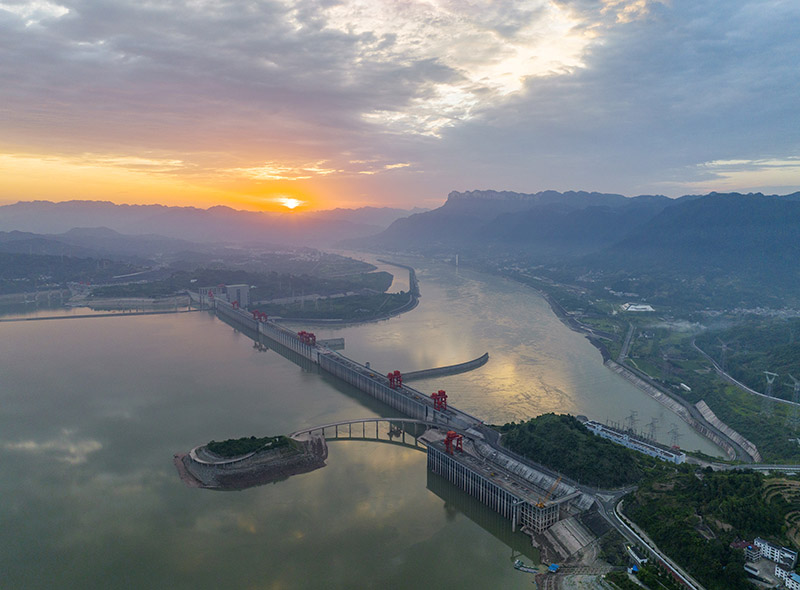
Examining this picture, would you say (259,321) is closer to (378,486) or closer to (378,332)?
(378,332)

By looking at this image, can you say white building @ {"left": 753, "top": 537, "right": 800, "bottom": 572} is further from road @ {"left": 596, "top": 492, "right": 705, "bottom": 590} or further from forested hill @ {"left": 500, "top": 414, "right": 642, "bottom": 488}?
forested hill @ {"left": 500, "top": 414, "right": 642, "bottom": 488}

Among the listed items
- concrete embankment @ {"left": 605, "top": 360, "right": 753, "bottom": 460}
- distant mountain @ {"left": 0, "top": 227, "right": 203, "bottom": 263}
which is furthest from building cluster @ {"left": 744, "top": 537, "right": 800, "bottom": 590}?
distant mountain @ {"left": 0, "top": 227, "right": 203, "bottom": 263}

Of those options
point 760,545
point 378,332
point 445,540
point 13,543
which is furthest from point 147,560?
point 378,332

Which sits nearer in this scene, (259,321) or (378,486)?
(378,486)

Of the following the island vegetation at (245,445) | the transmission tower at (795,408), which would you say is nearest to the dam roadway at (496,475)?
the island vegetation at (245,445)

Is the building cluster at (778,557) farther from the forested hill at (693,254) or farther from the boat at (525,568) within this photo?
the forested hill at (693,254)

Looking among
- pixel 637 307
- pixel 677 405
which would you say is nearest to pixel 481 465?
pixel 677 405
